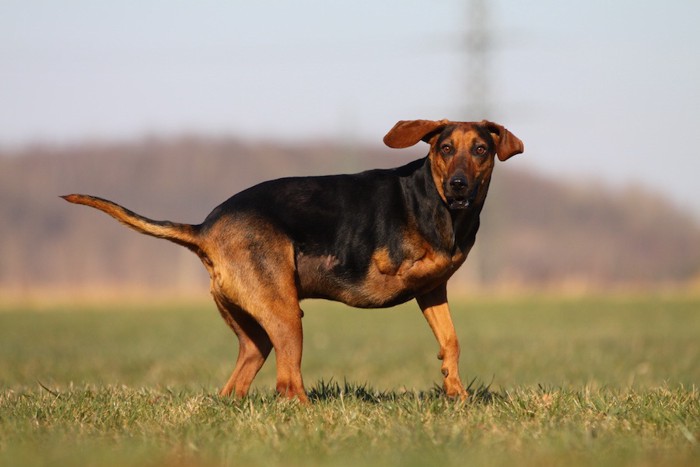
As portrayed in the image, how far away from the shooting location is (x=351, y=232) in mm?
7398

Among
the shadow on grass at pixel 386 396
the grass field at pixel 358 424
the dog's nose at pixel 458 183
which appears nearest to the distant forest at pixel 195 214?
the grass field at pixel 358 424

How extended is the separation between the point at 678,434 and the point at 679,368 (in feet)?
32.6

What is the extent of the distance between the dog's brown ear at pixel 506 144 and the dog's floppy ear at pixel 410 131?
0.37 meters

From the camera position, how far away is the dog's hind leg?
25.2ft

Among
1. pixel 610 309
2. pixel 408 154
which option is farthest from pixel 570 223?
pixel 610 309

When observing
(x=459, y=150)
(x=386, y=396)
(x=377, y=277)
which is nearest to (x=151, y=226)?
(x=377, y=277)

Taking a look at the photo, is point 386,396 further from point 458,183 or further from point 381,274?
point 458,183

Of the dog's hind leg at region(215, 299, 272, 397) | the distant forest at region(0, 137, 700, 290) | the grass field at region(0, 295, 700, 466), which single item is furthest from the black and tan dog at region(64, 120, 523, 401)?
the distant forest at region(0, 137, 700, 290)

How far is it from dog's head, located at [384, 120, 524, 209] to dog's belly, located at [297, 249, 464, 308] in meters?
0.45

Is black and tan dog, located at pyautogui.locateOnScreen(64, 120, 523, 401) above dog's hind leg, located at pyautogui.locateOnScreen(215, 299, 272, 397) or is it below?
above

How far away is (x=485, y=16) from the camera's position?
39.7 meters

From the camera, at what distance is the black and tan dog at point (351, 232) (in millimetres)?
7203

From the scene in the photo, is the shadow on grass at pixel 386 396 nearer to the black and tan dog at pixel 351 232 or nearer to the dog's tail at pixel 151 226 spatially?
the black and tan dog at pixel 351 232

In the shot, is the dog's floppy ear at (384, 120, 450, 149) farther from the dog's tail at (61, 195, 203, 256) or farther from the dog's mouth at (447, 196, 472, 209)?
the dog's tail at (61, 195, 203, 256)
